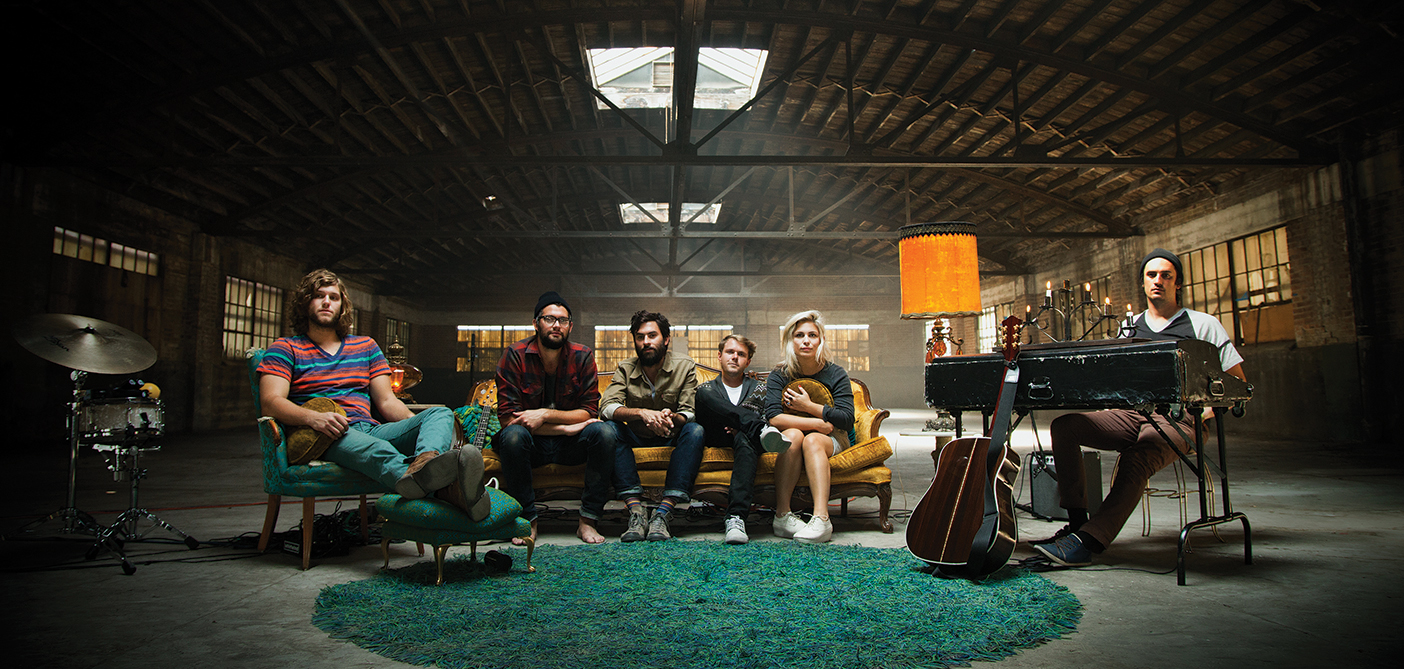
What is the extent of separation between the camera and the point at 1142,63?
7332mm

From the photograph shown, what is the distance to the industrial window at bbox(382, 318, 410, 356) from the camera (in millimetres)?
17250

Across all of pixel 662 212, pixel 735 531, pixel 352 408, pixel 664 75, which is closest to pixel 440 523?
pixel 352 408

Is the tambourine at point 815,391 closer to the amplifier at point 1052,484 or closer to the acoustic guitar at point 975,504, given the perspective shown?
the acoustic guitar at point 975,504

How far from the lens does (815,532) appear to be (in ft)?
10.3

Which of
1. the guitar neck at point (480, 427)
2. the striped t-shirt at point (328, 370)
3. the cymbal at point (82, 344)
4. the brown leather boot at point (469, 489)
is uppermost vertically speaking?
the cymbal at point (82, 344)

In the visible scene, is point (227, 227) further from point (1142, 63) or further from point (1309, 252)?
point (1309, 252)

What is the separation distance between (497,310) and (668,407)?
16.6 metres

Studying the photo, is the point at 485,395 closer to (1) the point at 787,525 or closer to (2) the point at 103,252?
(1) the point at 787,525

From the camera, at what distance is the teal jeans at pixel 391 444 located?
262 cm

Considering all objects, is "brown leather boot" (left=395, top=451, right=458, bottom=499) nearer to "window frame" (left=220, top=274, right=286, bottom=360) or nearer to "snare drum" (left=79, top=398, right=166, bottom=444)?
"snare drum" (left=79, top=398, right=166, bottom=444)

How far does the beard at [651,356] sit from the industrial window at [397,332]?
15011 millimetres

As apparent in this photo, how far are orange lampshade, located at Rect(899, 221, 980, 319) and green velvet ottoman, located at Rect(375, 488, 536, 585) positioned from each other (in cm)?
231

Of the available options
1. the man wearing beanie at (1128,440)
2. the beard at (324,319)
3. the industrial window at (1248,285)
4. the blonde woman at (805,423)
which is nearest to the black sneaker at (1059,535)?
the man wearing beanie at (1128,440)

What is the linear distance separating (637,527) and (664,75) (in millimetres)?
7399
